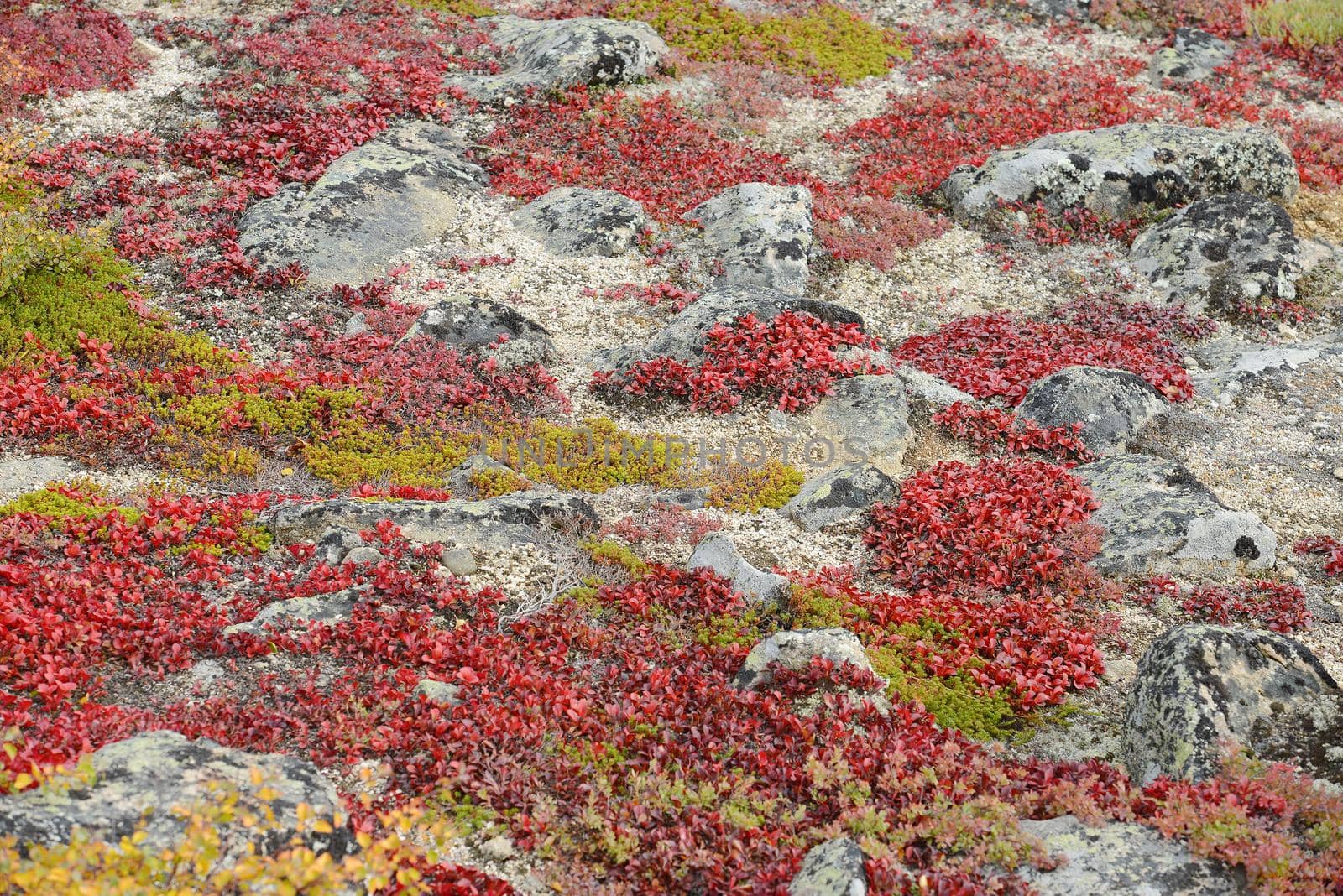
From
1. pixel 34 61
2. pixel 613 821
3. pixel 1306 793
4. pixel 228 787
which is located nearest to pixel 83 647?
pixel 228 787

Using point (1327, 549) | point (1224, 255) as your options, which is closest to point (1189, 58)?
point (1224, 255)

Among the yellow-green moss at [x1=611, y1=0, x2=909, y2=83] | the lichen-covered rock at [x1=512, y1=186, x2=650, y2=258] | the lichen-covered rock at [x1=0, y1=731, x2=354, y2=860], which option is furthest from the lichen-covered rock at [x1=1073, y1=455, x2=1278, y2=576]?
the yellow-green moss at [x1=611, y1=0, x2=909, y2=83]

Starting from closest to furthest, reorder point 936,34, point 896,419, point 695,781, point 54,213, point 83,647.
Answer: point 695,781 < point 83,647 < point 896,419 < point 54,213 < point 936,34

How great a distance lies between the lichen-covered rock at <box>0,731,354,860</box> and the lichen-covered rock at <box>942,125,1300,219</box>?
19051 millimetres

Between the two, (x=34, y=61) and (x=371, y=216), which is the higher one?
(x=34, y=61)

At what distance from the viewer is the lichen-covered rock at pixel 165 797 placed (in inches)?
266

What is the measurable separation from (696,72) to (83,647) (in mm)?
21654

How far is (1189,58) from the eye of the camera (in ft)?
93.7

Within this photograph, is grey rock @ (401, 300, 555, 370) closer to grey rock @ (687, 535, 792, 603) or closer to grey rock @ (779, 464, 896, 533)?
grey rock @ (779, 464, 896, 533)

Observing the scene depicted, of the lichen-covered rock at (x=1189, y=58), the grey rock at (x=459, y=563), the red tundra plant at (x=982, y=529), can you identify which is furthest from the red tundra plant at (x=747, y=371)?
the lichen-covered rock at (x=1189, y=58)

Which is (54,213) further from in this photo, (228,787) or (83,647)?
(228,787)

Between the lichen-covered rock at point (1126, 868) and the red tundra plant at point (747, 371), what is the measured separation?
920cm

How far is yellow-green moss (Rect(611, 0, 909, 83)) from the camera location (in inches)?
1096

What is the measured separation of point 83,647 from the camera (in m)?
9.70
